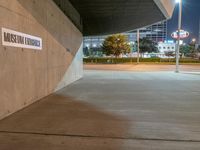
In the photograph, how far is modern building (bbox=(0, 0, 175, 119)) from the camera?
560 cm

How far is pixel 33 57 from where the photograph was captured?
716 centimetres

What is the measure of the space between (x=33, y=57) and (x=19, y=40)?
101 centimetres

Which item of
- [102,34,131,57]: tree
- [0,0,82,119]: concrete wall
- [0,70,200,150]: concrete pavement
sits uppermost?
[102,34,131,57]: tree

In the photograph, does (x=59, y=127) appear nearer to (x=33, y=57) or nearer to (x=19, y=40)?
(x=19, y=40)

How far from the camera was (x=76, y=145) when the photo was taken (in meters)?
3.85

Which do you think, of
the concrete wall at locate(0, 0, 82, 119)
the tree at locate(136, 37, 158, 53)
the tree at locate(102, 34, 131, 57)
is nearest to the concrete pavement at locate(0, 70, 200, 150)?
the concrete wall at locate(0, 0, 82, 119)

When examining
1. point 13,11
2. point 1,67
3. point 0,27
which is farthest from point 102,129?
point 13,11

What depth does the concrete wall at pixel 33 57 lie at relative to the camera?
5.54m

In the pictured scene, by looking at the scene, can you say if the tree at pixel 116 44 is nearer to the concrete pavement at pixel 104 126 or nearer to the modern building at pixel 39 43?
the modern building at pixel 39 43

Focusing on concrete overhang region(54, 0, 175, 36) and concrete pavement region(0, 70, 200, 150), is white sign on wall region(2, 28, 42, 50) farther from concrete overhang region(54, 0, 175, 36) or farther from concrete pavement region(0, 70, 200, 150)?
concrete overhang region(54, 0, 175, 36)

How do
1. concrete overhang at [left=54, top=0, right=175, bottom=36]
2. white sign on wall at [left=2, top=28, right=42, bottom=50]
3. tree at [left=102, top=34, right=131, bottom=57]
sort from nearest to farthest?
white sign on wall at [left=2, top=28, right=42, bottom=50]
concrete overhang at [left=54, top=0, right=175, bottom=36]
tree at [left=102, top=34, right=131, bottom=57]

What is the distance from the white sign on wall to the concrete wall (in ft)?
0.38

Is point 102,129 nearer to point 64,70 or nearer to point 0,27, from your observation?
point 0,27

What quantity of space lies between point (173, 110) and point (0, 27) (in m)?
4.70
